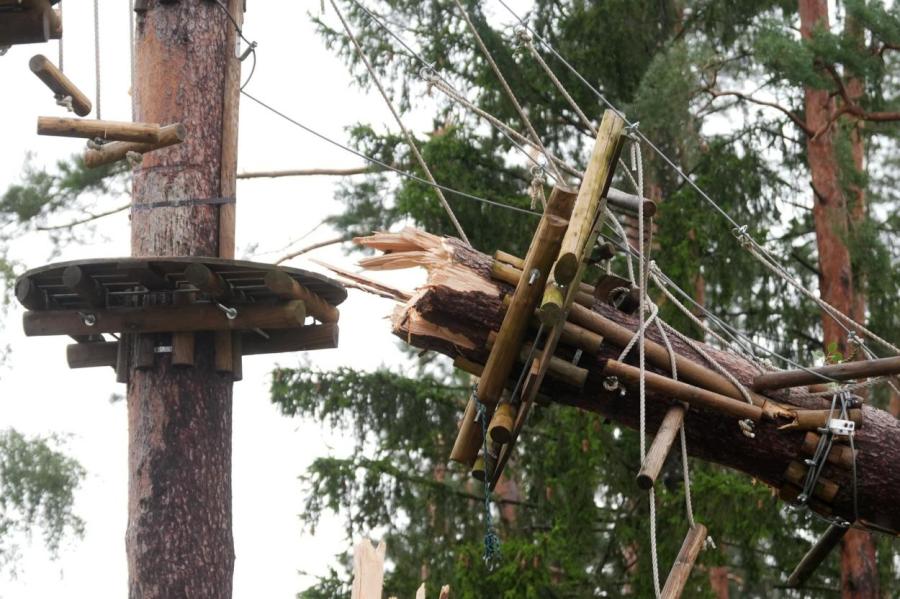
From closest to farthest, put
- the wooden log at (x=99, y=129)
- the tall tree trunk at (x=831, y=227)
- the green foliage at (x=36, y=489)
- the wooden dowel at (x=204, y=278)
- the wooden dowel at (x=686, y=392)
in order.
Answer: the wooden dowel at (x=686, y=392) < the wooden log at (x=99, y=129) < the wooden dowel at (x=204, y=278) < the tall tree trunk at (x=831, y=227) < the green foliage at (x=36, y=489)

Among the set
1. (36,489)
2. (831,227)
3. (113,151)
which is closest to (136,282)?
(113,151)

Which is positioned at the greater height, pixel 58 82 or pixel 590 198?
pixel 58 82

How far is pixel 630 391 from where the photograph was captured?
4867mm

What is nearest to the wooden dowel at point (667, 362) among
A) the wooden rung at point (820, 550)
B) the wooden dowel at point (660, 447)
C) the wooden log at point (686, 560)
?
the wooden dowel at point (660, 447)

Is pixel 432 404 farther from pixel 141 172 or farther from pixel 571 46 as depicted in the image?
pixel 141 172

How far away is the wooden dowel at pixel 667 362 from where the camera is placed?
4.78m

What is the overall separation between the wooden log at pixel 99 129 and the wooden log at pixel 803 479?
105 inches

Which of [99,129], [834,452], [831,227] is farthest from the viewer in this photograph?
[831,227]

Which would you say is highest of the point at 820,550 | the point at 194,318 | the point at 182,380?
the point at 194,318

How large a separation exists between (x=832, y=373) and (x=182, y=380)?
2.71 meters

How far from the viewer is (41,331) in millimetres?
6207

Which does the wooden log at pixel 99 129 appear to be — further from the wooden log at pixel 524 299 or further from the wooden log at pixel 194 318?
the wooden log at pixel 524 299

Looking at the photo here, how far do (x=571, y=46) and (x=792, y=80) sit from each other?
11.2ft

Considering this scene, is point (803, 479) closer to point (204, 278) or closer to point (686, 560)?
point (686, 560)
